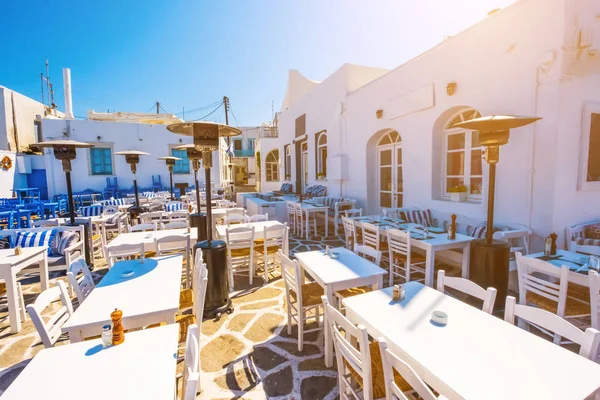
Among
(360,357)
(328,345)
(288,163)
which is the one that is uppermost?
(288,163)

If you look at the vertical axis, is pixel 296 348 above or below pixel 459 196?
below

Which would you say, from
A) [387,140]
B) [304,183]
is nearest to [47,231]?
[387,140]

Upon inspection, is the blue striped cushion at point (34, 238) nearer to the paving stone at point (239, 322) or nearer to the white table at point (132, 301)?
the white table at point (132, 301)

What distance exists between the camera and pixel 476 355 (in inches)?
61.1

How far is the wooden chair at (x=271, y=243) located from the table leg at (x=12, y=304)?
2944 millimetres

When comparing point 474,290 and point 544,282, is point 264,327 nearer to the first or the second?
point 474,290

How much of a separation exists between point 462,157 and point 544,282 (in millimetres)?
3624

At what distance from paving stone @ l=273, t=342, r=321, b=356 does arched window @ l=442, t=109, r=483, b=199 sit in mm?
4239

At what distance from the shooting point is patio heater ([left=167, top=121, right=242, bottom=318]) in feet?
11.3

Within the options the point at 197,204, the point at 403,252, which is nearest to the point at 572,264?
the point at 403,252

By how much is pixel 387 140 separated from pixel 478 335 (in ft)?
21.9

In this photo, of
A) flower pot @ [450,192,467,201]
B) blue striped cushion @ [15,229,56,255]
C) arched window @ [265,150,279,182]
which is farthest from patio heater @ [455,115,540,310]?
arched window @ [265,150,279,182]

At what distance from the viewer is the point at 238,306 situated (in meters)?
3.84

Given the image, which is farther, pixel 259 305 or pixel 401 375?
pixel 259 305
